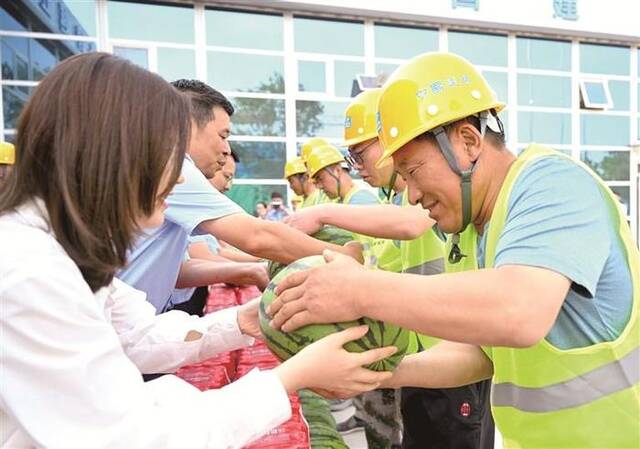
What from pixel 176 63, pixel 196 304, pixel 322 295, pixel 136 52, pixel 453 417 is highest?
pixel 136 52

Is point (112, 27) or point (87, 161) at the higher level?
point (112, 27)

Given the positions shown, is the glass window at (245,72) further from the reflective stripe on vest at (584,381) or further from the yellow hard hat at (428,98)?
the reflective stripe on vest at (584,381)

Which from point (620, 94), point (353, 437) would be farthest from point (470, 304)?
point (620, 94)

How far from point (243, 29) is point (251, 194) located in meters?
3.70

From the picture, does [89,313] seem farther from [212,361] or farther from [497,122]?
[212,361]

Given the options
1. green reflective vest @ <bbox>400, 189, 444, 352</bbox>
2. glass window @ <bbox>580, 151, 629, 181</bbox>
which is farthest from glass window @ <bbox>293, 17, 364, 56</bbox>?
green reflective vest @ <bbox>400, 189, 444, 352</bbox>

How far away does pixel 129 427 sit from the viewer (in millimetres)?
1054

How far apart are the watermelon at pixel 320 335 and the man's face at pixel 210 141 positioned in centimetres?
141

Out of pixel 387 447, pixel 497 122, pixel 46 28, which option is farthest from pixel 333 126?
pixel 497 122

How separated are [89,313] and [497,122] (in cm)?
118

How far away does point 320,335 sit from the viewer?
1400 mm

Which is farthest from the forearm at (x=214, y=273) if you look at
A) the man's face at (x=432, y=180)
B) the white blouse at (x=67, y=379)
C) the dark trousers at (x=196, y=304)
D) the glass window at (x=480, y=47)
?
the glass window at (x=480, y=47)

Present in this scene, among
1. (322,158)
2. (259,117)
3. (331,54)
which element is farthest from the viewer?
(331,54)

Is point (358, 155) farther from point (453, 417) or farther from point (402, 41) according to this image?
point (402, 41)
